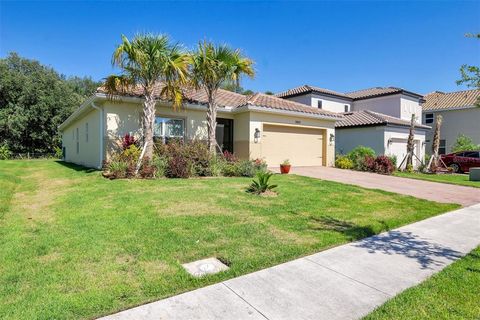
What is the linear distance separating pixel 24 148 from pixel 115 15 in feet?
A: 98.3

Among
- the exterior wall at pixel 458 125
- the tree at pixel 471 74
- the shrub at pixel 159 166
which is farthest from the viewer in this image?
the exterior wall at pixel 458 125

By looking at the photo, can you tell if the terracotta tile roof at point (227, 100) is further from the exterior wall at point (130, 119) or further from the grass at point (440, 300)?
the grass at point (440, 300)

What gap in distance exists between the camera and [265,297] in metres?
3.03

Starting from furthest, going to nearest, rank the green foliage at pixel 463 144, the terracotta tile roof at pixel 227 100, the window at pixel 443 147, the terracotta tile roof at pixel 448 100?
1. the window at pixel 443 147
2. the terracotta tile roof at pixel 448 100
3. the green foliage at pixel 463 144
4. the terracotta tile roof at pixel 227 100

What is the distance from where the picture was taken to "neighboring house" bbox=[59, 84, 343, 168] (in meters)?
12.4

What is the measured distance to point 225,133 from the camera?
53.7 ft

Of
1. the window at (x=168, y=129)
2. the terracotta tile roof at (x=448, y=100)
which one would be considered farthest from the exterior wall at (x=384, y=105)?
the window at (x=168, y=129)

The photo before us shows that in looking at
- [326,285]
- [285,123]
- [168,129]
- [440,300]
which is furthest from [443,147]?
[326,285]

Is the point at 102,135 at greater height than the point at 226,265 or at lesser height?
greater

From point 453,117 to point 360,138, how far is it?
14.9 meters

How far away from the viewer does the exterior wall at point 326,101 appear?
24.3 meters

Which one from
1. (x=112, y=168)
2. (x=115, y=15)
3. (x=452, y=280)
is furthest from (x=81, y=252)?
(x=115, y=15)

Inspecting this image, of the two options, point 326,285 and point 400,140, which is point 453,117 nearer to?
point 400,140

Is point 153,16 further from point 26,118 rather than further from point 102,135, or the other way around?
point 26,118
